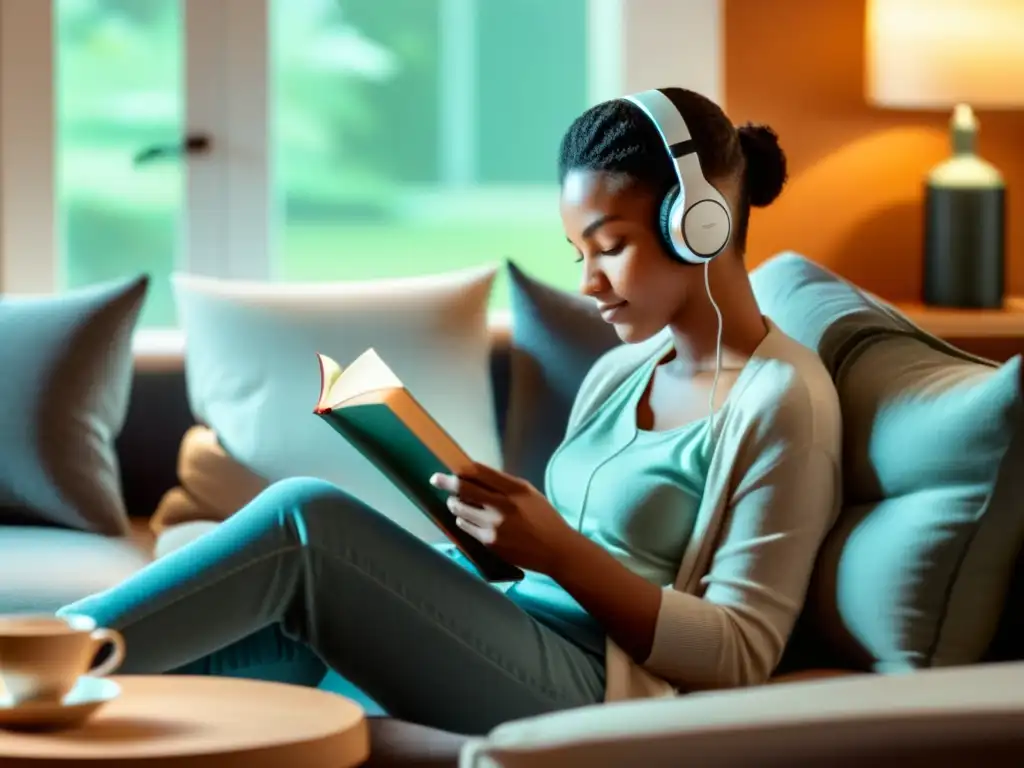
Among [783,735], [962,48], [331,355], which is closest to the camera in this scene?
[783,735]

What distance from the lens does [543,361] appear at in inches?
101

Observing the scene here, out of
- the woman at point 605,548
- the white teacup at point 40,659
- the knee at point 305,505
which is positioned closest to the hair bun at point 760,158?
the woman at point 605,548

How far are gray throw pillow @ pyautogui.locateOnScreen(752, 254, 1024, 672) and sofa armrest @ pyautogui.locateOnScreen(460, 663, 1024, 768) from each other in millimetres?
867

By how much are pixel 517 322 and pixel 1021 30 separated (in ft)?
3.72

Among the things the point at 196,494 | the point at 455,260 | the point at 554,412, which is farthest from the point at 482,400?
the point at 455,260

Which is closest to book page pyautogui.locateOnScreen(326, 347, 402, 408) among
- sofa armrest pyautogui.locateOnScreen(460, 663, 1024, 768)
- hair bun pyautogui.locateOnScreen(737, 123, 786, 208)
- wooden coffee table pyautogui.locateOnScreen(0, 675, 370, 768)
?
wooden coffee table pyautogui.locateOnScreen(0, 675, 370, 768)

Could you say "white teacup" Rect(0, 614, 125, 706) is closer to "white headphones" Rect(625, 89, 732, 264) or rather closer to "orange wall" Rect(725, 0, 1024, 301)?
"white headphones" Rect(625, 89, 732, 264)

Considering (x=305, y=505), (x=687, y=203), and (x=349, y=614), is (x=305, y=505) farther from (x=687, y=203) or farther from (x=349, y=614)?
(x=687, y=203)

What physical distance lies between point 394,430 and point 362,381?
6 centimetres

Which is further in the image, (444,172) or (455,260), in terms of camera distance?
(455,260)

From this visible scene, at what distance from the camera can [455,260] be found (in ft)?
25.2

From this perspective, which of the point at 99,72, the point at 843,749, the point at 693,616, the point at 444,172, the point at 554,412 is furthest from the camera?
the point at 444,172

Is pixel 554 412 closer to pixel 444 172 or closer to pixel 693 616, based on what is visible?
pixel 693 616

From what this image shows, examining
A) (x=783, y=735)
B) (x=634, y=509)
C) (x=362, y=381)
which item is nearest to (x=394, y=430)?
(x=362, y=381)
